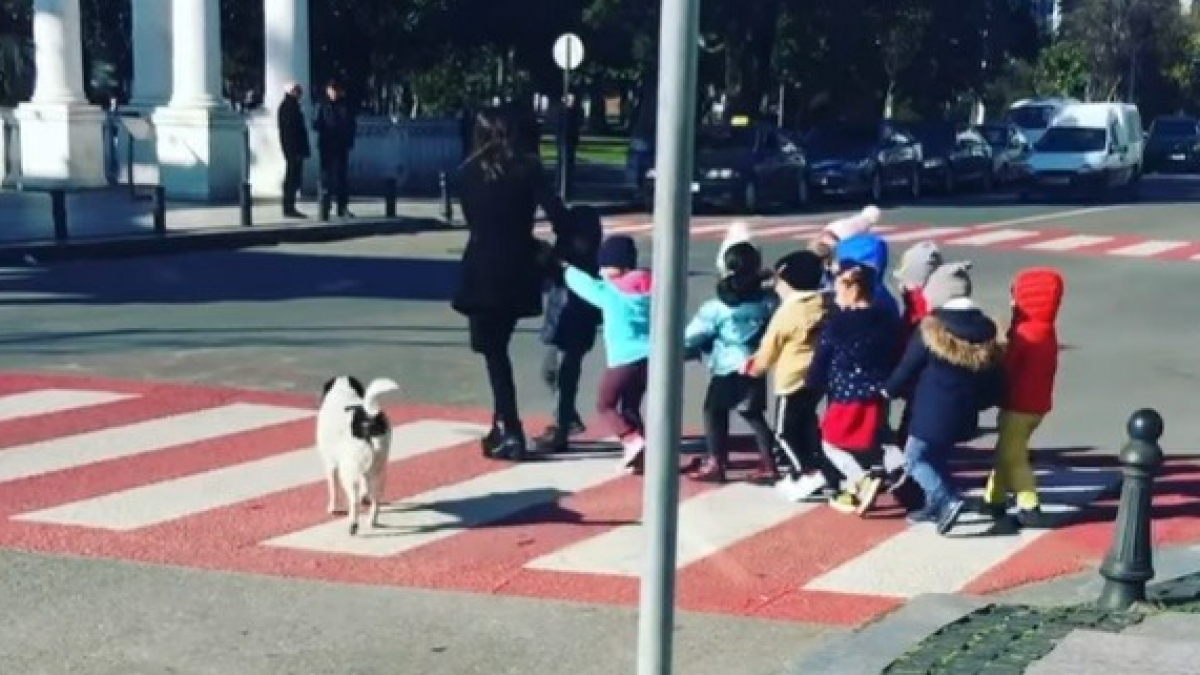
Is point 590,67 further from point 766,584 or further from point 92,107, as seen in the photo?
point 766,584

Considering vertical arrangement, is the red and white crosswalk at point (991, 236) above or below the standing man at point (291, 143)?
below

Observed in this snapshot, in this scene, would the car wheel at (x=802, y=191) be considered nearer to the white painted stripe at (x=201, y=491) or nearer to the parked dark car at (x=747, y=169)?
the parked dark car at (x=747, y=169)

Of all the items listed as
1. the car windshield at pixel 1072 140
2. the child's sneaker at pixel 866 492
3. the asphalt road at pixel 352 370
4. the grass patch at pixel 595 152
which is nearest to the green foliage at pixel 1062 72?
the grass patch at pixel 595 152

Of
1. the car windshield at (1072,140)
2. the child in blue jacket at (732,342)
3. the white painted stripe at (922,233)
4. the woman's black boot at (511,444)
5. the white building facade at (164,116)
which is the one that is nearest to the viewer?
the child in blue jacket at (732,342)

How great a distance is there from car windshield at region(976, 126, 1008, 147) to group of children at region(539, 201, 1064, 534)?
38824mm

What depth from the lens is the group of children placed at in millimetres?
9031

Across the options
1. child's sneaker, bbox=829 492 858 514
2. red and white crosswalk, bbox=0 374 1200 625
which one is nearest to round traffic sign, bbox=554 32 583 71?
red and white crosswalk, bbox=0 374 1200 625

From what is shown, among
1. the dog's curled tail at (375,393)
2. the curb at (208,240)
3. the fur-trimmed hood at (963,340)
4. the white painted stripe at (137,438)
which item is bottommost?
the curb at (208,240)

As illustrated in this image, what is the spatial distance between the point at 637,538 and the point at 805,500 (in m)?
1.27

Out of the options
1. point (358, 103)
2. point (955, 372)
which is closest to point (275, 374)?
point (955, 372)

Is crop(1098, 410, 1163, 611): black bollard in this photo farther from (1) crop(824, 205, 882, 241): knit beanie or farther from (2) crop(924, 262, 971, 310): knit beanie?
(1) crop(824, 205, 882, 241): knit beanie

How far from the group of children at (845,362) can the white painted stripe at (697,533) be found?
0.22 meters

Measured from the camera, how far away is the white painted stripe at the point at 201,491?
891 cm

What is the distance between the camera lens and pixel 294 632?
23.5 ft
